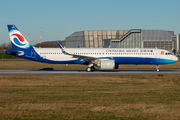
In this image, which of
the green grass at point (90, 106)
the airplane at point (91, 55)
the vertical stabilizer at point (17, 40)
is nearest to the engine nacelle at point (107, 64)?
the airplane at point (91, 55)

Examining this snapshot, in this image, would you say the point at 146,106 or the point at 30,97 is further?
the point at 30,97

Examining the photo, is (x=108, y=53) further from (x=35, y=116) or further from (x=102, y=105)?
(x=35, y=116)

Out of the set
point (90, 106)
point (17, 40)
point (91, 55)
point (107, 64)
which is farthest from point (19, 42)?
point (90, 106)

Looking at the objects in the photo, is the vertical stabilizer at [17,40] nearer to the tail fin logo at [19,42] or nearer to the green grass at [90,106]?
the tail fin logo at [19,42]

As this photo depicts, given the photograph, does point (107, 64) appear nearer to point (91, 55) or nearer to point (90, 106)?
point (91, 55)

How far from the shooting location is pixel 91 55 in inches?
1433

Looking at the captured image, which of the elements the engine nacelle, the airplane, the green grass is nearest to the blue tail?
the airplane

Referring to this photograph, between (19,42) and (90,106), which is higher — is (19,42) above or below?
above

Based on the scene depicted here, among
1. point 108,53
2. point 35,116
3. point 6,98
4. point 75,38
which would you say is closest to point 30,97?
point 6,98

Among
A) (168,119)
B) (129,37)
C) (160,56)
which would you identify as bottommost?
(168,119)

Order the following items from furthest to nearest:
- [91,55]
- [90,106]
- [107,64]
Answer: [91,55] < [107,64] < [90,106]

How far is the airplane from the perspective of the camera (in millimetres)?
35844

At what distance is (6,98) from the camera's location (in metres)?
14.7

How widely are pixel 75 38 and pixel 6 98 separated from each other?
143 metres
